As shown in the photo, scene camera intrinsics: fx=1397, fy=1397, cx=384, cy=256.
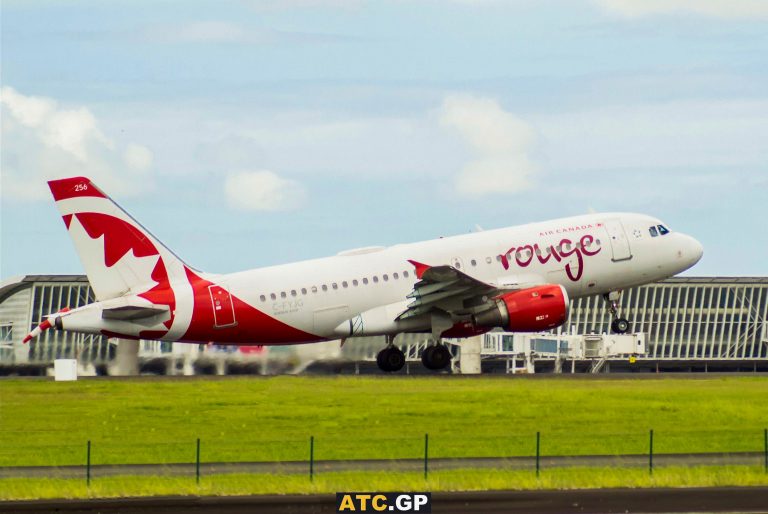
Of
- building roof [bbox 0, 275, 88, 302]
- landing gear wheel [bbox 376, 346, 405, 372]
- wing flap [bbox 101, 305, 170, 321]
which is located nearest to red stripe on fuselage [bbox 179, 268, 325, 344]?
wing flap [bbox 101, 305, 170, 321]

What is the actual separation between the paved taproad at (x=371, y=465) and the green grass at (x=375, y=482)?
1188mm

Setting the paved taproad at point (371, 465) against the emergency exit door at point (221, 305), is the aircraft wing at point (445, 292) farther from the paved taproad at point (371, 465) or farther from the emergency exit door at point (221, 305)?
the paved taproad at point (371, 465)

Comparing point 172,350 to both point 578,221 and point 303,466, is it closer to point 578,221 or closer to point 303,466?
point 578,221

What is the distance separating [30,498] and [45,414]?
74.7 ft

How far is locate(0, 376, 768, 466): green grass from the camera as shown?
49.1 m

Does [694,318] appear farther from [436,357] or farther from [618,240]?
[436,357]

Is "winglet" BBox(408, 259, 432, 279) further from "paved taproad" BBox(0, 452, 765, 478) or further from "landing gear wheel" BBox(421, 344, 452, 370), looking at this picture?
"paved taproad" BBox(0, 452, 765, 478)

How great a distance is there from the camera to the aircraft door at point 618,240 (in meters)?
63.4

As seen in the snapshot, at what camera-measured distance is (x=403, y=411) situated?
59.1 metres

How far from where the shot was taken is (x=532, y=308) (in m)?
60.7

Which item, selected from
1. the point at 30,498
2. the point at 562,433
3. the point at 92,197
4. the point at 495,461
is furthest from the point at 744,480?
the point at 92,197

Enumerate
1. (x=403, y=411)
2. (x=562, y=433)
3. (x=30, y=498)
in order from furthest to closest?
(x=403, y=411)
(x=562, y=433)
(x=30, y=498)

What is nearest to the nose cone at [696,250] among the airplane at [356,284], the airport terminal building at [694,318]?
the airplane at [356,284]

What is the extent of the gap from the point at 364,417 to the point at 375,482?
57.2 feet
